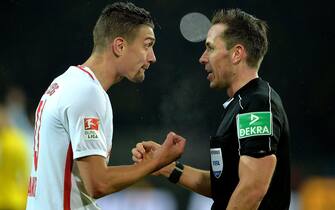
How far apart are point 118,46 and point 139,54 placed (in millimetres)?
119

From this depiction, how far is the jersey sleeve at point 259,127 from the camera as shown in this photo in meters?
2.26

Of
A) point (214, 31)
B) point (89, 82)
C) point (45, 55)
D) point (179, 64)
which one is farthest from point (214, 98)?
point (89, 82)

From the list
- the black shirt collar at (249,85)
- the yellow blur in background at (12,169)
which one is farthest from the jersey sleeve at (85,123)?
the yellow blur in background at (12,169)

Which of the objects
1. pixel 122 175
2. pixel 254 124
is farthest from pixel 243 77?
pixel 122 175

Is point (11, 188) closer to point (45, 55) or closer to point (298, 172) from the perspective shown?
point (45, 55)

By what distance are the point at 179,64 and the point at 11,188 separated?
5.04 ft

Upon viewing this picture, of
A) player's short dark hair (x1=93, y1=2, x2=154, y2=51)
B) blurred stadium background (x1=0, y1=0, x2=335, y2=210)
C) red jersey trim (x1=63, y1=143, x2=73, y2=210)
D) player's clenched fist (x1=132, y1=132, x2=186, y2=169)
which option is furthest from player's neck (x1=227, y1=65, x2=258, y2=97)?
blurred stadium background (x1=0, y1=0, x2=335, y2=210)

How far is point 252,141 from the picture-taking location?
7.43 feet

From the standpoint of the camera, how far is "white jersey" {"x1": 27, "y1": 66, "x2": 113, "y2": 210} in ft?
7.09

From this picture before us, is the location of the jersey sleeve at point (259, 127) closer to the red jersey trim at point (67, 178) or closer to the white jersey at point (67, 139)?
the white jersey at point (67, 139)

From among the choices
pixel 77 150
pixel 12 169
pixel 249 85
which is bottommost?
pixel 12 169

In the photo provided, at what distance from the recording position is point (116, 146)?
13.3 ft

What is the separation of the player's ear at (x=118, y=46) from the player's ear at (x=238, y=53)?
18.1 inches

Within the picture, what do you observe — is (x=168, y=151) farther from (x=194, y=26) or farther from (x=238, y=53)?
(x=194, y=26)
